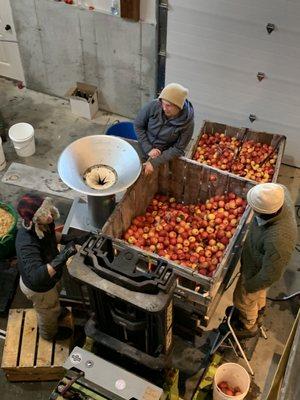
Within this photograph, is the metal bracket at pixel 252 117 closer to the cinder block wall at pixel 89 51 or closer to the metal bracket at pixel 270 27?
the metal bracket at pixel 270 27

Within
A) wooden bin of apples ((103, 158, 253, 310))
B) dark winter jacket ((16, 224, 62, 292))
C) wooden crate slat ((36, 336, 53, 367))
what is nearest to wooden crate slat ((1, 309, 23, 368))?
wooden crate slat ((36, 336, 53, 367))

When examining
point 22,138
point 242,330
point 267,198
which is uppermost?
point 267,198

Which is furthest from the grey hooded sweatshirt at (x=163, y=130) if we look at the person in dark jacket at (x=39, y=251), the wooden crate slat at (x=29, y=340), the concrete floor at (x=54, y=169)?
the wooden crate slat at (x=29, y=340)

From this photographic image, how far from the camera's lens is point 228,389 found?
3.86 metres

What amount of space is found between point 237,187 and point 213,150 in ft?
3.07

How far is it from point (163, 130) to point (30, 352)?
240 centimetres

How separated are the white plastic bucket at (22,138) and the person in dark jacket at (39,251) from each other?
7.95 feet

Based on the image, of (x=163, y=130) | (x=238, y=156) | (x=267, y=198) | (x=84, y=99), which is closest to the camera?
(x=267, y=198)

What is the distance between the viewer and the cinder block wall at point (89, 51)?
5738 millimetres

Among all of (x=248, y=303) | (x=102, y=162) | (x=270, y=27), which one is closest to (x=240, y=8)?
(x=270, y=27)

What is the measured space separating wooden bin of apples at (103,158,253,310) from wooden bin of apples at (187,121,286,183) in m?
0.54

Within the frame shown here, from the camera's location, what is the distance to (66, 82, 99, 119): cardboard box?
647cm

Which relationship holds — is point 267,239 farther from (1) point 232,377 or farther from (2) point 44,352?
(2) point 44,352

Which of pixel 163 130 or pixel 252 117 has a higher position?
pixel 163 130
